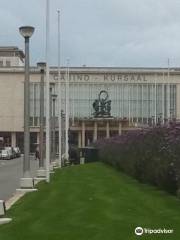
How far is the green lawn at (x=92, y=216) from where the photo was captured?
1170 cm

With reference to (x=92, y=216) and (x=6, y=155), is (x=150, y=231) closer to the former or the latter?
(x=92, y=216)

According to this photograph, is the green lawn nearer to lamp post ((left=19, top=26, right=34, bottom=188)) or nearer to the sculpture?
lamp post ((left=19, top=26, right=34, bottom=188))

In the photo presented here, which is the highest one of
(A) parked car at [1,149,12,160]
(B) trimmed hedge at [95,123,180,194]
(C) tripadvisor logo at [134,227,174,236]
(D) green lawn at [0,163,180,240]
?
(B) trimmed hedge at [95,123,180,194]

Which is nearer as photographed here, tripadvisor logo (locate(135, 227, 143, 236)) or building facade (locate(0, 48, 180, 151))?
tripadvisor logo (locate(135, 227, 143, 236))

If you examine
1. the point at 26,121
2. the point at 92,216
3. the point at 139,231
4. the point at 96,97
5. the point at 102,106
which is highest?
the point at 96,97

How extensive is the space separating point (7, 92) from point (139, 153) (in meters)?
133

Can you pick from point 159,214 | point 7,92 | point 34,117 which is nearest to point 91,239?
point 159,214

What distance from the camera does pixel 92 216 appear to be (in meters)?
13.9

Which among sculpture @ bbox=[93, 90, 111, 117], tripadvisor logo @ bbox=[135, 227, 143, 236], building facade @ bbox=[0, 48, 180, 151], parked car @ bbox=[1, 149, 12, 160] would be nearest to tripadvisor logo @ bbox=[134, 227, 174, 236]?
tripadvisor logo @ bbox=[135, 227, 143, 236]

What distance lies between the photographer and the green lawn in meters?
11.7

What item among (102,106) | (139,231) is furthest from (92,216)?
(102,106)

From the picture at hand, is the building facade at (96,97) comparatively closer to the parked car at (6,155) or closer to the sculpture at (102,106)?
the sculpture at (102,106)

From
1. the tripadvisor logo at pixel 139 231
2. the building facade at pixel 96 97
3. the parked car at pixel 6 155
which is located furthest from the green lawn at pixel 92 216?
the building facade at pixel 96 97

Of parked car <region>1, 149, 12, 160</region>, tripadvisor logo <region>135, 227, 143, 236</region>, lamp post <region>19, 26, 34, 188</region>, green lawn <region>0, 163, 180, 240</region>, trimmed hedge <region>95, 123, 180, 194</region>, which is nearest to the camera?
tripadvisor logo <region>135, 227, 143, 236</region>
